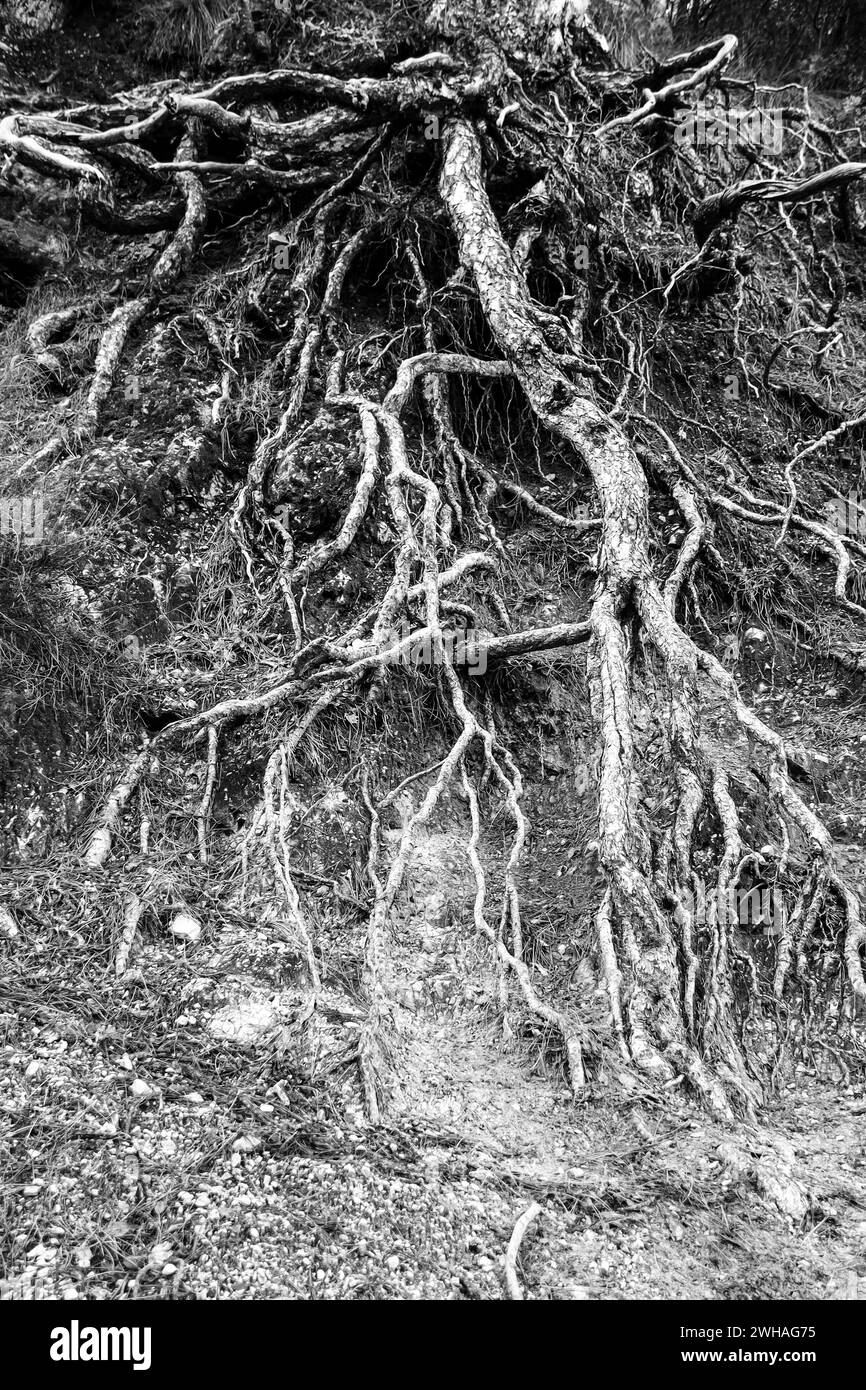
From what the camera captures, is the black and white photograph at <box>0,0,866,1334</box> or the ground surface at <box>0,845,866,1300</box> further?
the black and white photograph at <box>0,0,866,1334</box>

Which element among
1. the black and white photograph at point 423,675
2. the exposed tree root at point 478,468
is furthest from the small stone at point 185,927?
the exposed tree root at point 478,468

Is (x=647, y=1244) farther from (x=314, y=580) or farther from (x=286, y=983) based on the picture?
(x=314, y=580)

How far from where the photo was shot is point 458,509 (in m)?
4.04

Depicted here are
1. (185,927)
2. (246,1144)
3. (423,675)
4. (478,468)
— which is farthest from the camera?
(478,468)

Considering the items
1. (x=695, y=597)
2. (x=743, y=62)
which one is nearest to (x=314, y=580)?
(x=695, y=597)

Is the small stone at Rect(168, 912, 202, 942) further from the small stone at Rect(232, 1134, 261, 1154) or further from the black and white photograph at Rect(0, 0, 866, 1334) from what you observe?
the small stone at Rect(232, 1134, 261, 1154)

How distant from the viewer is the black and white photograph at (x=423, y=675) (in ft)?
7.07

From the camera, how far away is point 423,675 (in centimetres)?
341

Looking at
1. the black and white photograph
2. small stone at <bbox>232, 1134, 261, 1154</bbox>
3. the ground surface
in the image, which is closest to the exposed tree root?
the black and white photograph

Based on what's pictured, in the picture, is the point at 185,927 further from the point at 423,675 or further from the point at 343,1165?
the point at 423,675

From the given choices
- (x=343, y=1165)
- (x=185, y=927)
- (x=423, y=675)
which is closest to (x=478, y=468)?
(x=423, y=675)

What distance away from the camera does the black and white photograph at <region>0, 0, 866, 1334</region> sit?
216 cm

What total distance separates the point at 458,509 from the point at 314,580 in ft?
2.47
